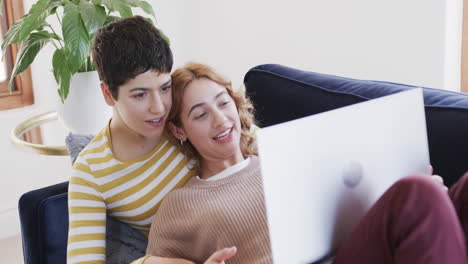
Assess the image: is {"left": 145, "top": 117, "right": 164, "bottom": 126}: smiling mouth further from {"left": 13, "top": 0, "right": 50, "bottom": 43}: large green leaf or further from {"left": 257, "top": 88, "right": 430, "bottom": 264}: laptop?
{"left": 13, "top": 0, "right": 50, "bottom": 43}: large green leaf

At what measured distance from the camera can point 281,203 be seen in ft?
2.73

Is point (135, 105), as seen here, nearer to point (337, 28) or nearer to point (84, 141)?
point (84, 141)

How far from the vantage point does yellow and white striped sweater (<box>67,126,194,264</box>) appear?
3.96ft

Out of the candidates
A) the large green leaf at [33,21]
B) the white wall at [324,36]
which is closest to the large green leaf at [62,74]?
the large green leaf at [33,21]

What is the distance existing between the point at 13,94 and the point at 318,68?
1.43 meters

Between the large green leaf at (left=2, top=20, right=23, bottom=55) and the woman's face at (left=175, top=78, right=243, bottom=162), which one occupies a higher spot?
the large green leaf at (left=2, top=20, right=23, bottom=55)

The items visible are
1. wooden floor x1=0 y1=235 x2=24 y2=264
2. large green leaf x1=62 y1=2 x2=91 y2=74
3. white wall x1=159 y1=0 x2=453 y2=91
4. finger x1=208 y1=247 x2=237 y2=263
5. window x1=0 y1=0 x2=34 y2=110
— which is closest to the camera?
finger x1=208 y1=247 x2=237 y2=263

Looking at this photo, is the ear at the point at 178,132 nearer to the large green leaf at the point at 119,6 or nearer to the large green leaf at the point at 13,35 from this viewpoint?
the large green leaf at the point at 119,6

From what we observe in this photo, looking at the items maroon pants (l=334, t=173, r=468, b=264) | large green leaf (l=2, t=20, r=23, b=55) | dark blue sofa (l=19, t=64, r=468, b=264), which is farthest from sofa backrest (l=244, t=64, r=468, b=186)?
large green leaf (l=2, t=20, r=23, b=55)

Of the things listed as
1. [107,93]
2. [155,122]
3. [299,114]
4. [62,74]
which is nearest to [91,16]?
[62,74]

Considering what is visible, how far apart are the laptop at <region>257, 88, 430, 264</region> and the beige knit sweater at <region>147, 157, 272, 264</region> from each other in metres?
0.21

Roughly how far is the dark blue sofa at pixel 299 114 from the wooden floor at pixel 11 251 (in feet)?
3.90

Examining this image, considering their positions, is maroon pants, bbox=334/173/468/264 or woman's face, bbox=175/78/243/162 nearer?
maroon pants, bbox=334/173/468/264

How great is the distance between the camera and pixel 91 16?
5.09 feet
